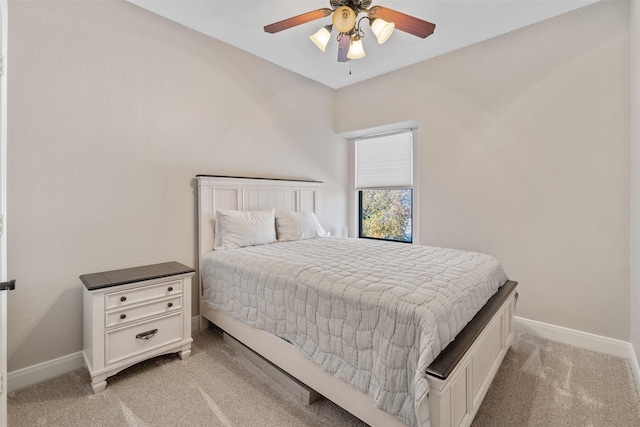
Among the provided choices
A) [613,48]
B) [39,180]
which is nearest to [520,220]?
[613,48]

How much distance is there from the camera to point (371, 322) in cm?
143

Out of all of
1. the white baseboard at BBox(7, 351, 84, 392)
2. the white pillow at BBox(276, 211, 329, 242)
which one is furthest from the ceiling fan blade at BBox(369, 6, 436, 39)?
the white baseboard at BBox(7, 351, 84, 392)

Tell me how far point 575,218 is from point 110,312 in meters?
3.61

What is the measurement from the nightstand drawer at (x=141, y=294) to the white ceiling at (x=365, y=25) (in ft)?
7.31

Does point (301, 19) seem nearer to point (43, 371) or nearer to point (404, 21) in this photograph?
point (404, 21)

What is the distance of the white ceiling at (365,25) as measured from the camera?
2400mm

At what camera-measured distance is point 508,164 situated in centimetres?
285

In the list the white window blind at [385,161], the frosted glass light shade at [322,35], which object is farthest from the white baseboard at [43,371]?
the white window blind at [385,161]

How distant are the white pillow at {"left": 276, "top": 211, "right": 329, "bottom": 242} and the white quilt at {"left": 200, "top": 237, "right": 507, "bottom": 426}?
0.68 metres

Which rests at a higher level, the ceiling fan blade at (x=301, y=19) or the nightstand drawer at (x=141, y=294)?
the ceiling fan blade at (x=301, y=19)

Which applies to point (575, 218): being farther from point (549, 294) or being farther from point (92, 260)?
point (92, 260)

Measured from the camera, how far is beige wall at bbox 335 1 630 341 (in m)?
2.37

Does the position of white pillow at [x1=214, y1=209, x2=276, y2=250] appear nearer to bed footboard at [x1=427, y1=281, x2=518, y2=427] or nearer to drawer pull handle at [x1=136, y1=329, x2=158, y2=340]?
drawer pull handle at [x1=136, y1=329, x2=158, y2=340]

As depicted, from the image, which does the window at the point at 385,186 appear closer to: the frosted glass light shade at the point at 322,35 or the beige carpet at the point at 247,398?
the frosted glass light shade at the point at 322,35
